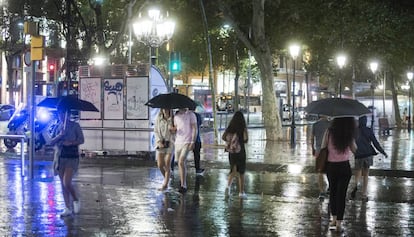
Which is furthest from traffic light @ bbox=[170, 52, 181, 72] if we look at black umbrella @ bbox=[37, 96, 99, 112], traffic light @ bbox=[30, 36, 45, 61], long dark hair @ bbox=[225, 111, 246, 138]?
black umbrella @ bbox=[37, 96, 99, 112]

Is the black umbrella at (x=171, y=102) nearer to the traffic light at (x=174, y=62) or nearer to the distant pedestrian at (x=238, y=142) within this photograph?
the distant pedestrian at (x=238, y=142)

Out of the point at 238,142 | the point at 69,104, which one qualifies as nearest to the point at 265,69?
the point at 238,142

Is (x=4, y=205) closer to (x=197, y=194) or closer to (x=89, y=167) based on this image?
(x=197, y=194)

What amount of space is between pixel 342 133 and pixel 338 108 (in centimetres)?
60

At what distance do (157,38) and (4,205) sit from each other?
14044 millimetres

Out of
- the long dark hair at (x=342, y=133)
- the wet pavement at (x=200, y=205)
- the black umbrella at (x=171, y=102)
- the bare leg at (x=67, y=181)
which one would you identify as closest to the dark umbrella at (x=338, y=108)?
the long dark hair at (x=342, y=133)

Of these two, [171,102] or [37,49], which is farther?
[37,49]

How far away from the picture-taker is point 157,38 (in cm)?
2370

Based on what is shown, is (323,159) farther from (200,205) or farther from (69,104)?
(69,104)

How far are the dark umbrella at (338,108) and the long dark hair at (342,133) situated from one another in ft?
0.68

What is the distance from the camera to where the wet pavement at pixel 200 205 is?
873 centimetres

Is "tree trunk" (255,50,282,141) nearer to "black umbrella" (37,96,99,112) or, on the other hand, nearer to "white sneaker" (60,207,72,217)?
"black umbrella" (37,96,99,112)

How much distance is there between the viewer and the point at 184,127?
12.3m

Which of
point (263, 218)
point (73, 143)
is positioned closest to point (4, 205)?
point (73, 143)
